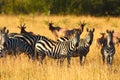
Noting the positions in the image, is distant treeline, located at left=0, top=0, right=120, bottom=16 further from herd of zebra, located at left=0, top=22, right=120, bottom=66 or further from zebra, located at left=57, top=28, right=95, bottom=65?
herd of zebra, located at left=0, top=22, right=120, bottom=66

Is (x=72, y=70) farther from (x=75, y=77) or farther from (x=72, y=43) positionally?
(x=72, y=43)

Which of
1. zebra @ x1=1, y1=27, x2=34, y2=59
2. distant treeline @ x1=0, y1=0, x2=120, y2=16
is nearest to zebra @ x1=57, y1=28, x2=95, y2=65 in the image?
zebra @ x1=1, y1=27, x2=34, y2=59

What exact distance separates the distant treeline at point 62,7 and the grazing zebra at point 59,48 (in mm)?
30474

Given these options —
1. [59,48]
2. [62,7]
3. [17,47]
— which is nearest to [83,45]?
[59,48]

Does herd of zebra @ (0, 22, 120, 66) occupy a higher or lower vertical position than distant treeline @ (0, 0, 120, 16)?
higher

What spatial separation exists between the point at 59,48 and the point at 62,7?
32583 millimetres

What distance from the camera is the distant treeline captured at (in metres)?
44.9

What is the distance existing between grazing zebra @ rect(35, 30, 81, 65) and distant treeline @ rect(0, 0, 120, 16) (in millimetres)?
30474

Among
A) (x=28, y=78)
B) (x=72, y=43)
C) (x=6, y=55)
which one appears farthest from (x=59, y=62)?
(x=28, y=78)

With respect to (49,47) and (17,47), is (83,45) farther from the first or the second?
(17,47)

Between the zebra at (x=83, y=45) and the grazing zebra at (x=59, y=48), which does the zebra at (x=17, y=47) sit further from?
the zebra at (x=83, y=45)

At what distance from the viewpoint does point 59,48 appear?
13.0m

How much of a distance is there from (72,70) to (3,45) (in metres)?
2.55

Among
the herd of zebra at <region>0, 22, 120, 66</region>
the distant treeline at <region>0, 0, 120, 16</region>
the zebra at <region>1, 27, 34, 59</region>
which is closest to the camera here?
Answer: the herd of zebra at <region>0, 22, 120, 66</region>
